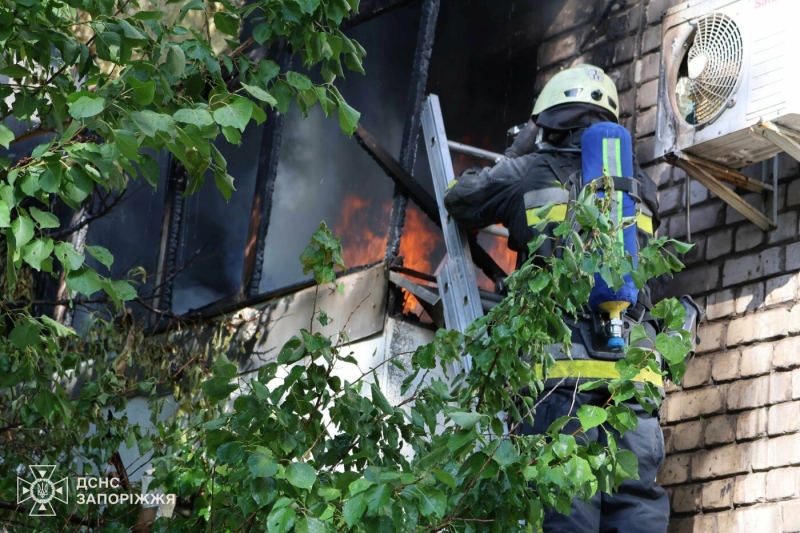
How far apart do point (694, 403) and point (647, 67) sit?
2064 millimetres

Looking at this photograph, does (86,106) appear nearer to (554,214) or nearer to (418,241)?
(554,214)

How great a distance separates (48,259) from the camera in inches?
130

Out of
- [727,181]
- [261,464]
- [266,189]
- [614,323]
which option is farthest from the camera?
[266,189]

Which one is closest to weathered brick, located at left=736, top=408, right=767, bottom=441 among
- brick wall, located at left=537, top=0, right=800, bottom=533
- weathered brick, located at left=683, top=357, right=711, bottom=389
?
brick wall, located at left=537, top=0, right=800, bottom=533

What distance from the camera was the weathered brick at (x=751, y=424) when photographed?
5.53 meters

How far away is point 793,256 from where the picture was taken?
564 centimetres

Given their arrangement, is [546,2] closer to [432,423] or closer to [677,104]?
[677,104]

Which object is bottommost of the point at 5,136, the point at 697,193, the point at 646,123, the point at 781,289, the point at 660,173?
the point at 5,136

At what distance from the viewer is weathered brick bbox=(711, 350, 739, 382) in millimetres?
5758

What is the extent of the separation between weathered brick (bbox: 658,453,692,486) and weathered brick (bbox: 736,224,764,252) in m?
1.10

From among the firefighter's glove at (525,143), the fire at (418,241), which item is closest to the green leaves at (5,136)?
the firefighter's glove at (525,143)

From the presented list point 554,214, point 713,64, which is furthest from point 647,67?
point 554,214

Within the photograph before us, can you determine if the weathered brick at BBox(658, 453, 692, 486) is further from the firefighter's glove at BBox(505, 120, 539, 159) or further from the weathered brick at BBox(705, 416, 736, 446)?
the firefighter's glove at BBox(505, 120, 539, 159)

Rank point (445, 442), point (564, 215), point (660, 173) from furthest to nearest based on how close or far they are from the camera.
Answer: point (660, 173) < point (564, 215) < point (445, 442)
